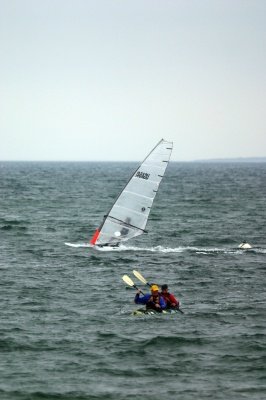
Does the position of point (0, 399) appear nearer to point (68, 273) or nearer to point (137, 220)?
point (68, 273)

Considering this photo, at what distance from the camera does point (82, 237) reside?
53.3 meters

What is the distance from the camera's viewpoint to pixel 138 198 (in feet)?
133

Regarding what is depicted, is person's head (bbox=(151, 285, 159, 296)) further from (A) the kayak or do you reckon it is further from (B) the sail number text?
(B) the sail number text

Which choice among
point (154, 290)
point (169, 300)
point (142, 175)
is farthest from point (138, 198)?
point (154, 290)

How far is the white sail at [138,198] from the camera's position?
3956 centimetres

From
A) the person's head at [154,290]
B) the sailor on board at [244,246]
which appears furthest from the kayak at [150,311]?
the sailor on board at [244,246]

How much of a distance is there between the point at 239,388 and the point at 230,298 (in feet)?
35.4

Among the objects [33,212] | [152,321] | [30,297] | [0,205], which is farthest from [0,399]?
[0,205]

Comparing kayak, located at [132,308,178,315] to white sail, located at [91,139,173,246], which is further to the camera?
white sail, located at [91,139,173,246]

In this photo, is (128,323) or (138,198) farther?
(138,198)

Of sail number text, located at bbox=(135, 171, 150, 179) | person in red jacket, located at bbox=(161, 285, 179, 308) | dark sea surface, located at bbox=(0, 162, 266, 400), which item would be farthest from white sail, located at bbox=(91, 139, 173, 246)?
person in red jacket, located at bbox=(161, 285, 179, 308)

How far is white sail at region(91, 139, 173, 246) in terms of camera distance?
3956 cm

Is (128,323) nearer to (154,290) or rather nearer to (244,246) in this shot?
(154,290)

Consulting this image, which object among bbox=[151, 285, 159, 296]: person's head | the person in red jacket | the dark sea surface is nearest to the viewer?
the dark sea surface
